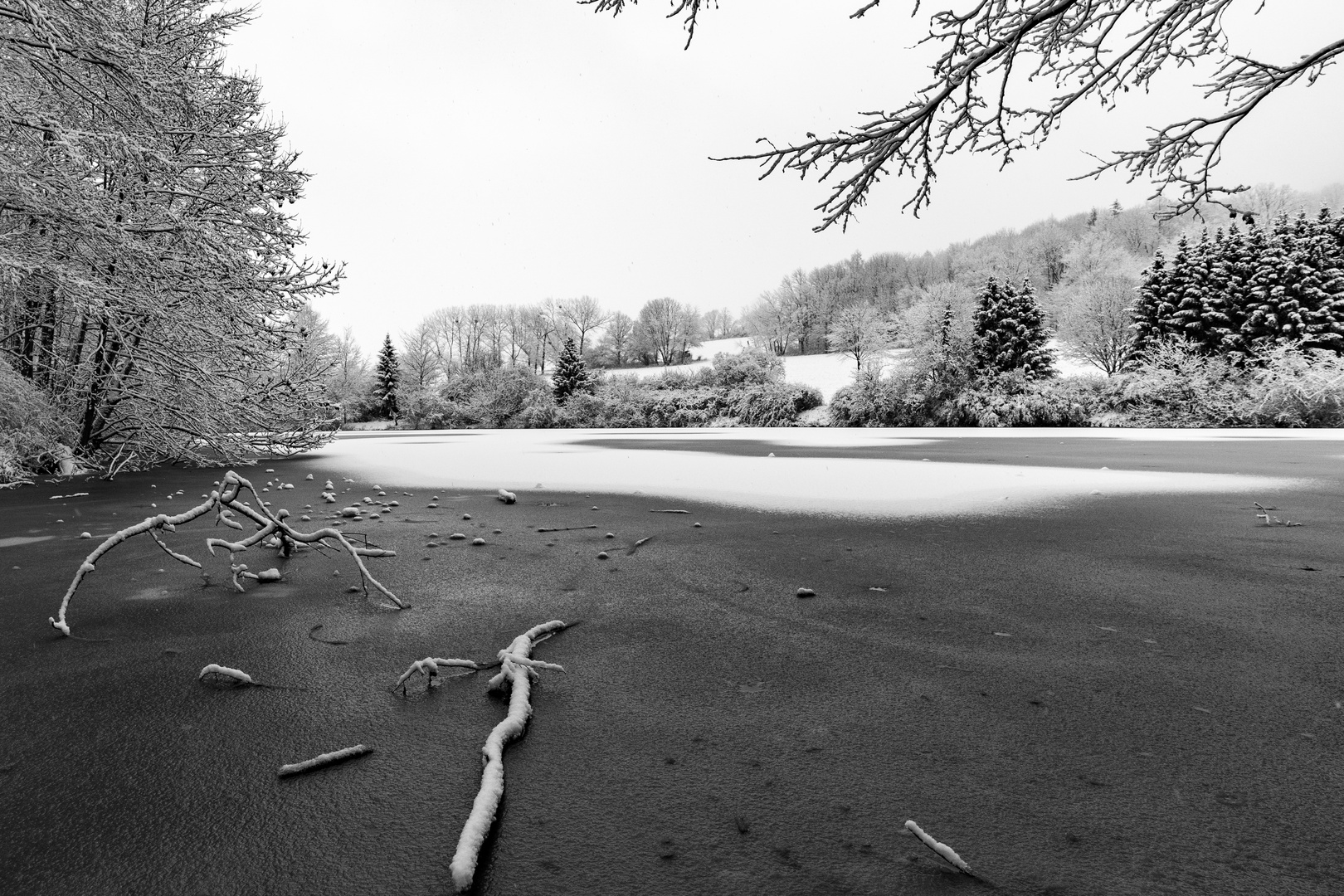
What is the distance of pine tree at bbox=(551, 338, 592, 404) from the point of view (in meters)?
42.9

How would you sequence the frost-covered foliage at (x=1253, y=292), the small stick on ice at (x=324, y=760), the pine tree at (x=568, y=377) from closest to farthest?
the small stick on ice at (x=324, y=760)
the frost-covered foliage at (x=1253, y=292)
the pine tree at (x=568, y=377)

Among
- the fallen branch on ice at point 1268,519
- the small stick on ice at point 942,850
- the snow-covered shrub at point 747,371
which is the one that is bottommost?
the small stick on ice at point 942,850

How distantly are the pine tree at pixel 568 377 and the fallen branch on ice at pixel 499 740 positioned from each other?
41.0 m

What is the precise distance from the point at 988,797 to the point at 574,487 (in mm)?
6670

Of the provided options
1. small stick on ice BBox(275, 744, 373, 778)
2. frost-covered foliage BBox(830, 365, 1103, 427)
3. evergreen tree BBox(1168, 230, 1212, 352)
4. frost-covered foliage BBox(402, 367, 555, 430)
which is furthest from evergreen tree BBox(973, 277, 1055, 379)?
small stick on ice BBox(275, 744, 373, 778)

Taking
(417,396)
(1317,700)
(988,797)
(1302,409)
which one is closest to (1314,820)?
(988,797)

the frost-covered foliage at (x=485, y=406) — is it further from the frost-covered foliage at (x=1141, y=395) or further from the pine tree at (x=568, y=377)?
the frost-covered foliage at (x=1141, y=395)

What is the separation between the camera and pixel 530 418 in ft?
134

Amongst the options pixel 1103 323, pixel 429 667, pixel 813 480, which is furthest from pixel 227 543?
pixel 1103 323

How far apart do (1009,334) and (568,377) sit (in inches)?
1080

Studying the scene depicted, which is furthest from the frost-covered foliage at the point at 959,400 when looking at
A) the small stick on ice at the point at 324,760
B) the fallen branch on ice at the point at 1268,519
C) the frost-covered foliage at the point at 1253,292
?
the small stick on ice at the point at 324,760

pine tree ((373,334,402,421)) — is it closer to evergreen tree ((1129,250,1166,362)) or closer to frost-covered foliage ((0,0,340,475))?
frost-covered foliage ((0,0,340,475))

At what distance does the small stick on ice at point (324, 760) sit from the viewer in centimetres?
160

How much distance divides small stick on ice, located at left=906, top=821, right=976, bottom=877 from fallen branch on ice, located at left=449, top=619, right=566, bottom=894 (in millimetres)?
895
